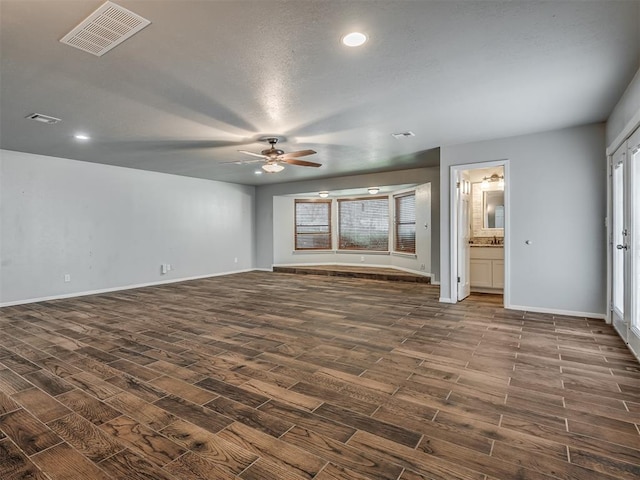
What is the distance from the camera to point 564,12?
2.15m

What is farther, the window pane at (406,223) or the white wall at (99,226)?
the window pane at (406,223)

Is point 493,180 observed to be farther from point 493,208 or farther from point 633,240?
point 633,240

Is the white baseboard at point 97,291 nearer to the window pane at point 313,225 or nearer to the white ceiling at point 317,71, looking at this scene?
the white ceiling at point 317,71

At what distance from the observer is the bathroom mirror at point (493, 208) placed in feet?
21.8

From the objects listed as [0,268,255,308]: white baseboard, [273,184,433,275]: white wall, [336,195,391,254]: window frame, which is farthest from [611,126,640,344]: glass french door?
[0,268,255,308]: white baseboard

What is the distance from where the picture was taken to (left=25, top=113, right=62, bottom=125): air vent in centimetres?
389

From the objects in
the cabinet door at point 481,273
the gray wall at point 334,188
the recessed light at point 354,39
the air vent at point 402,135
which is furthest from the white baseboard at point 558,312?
the recessed light at point 354,39

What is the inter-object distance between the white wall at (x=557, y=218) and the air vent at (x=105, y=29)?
4.74 m

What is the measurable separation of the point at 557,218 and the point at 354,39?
3.94 meters

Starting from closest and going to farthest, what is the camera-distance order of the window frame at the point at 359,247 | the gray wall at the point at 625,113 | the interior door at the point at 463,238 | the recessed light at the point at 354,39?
the recessed light at the point at 354,39, the gray wall at the point at 625,113, the interior door at the point at 463,238, the window frame at the point at 359,247

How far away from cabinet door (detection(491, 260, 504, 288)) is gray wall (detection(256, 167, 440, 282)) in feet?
4.02

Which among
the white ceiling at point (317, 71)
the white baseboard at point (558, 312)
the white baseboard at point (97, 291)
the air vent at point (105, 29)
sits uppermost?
the white ceiling at point (317, 71)

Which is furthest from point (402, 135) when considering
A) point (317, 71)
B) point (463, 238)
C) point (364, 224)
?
point (364, 224)

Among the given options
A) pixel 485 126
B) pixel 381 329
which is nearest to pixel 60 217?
pixel 381 329
